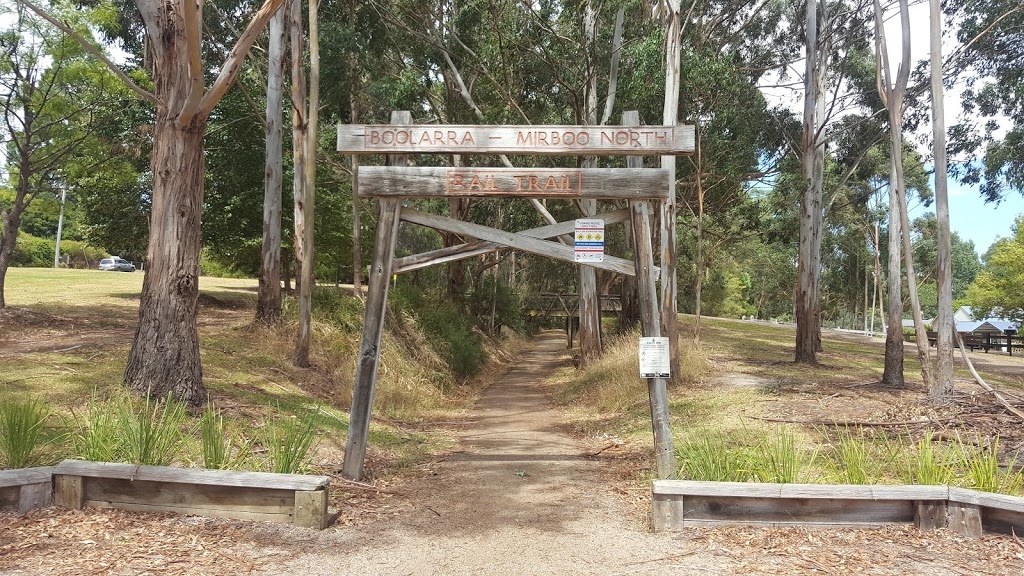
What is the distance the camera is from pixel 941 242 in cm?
983

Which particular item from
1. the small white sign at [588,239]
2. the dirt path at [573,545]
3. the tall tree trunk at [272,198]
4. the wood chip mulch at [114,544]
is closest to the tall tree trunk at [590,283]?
the tall tree trunk at [272,198]

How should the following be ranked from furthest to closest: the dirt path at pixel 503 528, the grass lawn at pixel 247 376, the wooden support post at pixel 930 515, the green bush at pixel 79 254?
1. the green bush at pixel 79 254
2. the grass lawn at pixel 247 376
3. the wooden support post at pixel 930 515
4. the dirt path at pixel 503 528

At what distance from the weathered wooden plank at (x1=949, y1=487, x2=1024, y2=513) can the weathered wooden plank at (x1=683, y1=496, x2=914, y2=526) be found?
30 cm

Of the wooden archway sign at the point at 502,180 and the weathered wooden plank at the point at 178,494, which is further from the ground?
the wooden archway sign at the point at 502,180

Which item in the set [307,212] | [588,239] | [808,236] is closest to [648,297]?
[588,239]

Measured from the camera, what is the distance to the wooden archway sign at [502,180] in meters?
6.60

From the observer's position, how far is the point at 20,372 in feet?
27.8

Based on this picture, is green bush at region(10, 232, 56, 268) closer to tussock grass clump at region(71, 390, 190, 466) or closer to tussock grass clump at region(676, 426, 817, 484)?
tussock grass clump at region(71, 390, 190, 466)

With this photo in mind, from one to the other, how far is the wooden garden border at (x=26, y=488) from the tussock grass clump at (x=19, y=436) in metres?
0.35

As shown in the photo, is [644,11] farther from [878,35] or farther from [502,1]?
[878,35]

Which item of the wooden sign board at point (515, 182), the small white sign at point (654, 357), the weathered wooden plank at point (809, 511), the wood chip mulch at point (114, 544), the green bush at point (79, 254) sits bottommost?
the wood chip mulch at point (114, 544)

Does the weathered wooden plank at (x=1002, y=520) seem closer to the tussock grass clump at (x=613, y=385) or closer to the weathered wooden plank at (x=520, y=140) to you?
the weathered wooden plank at (x=520, y=140)

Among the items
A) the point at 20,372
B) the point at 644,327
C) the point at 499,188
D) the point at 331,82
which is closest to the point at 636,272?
the point at 644,327

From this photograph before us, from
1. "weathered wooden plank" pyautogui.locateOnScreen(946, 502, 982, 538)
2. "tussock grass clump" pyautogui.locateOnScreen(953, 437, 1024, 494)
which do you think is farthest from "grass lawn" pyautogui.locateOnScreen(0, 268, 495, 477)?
"tussock grass clump" pyautogui.locateOnScreen(953, 437, 1024, 494)
